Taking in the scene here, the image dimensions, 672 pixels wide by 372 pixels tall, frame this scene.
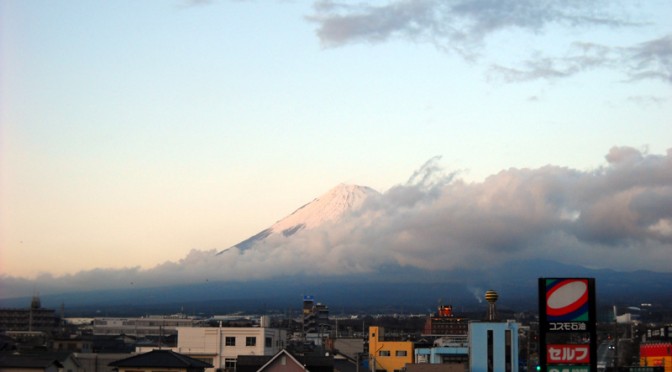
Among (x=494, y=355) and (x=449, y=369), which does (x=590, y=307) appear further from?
(x=494, y=355)

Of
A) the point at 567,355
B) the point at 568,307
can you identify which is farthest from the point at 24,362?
the point at 568,307

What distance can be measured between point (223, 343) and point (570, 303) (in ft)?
187

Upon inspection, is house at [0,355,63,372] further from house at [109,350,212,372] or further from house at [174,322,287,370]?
house at [174,322,287,370]

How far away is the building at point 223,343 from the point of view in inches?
3657

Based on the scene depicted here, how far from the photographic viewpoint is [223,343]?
94062 millimetres

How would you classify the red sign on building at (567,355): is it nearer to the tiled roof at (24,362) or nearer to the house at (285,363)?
the house at (285,363)

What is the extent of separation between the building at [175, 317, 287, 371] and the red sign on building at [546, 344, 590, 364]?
2112 inches

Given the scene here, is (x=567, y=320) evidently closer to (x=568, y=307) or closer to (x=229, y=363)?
(x=568, y=307)

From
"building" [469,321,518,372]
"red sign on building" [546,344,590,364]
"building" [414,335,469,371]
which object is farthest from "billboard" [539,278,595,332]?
"building" [414,335,469,371]

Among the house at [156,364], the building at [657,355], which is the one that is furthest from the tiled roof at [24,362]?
the building at [657,355]

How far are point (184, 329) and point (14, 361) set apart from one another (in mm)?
33591

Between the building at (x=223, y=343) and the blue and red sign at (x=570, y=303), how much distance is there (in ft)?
178

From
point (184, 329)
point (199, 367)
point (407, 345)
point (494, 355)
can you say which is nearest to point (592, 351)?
point (199, 367)

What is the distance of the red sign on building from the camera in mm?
40531
